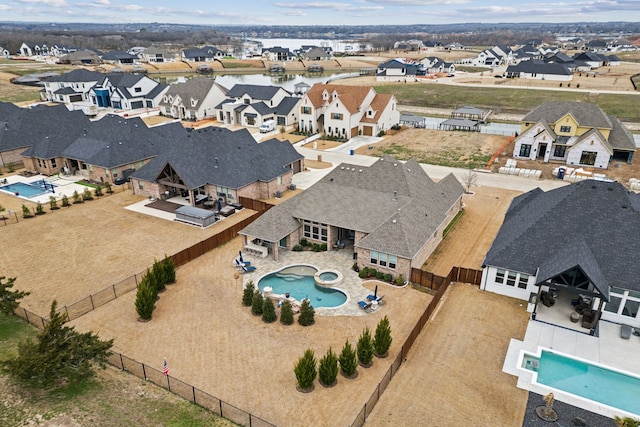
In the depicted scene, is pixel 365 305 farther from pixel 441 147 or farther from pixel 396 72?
pixel 396 72

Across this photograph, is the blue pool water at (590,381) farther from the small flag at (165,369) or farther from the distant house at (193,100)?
the distant house at (193,100)

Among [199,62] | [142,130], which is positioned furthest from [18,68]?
[142,130]

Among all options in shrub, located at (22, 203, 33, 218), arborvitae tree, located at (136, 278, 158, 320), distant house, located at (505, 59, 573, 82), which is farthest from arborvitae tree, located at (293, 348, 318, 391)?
distant house, located at (505, 59, 573, 82)

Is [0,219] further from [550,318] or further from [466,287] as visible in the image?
[550,318]

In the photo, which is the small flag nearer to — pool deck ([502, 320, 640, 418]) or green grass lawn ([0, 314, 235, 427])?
green grass lawn ([0, 314, 235, 427])

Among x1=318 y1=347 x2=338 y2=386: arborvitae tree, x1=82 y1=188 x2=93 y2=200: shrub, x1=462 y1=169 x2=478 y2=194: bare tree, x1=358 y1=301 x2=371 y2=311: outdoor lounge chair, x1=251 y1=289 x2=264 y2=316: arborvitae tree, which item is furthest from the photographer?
x1=462 y1=169 x2=478 y2=194: bare tree

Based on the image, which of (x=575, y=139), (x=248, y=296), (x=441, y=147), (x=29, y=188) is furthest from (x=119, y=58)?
(x=248, y=296)
